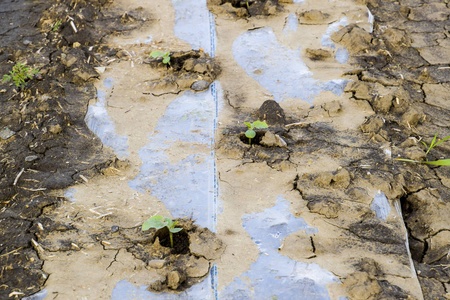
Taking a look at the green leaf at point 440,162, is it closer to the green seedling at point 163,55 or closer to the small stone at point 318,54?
the small stone at point 318,54

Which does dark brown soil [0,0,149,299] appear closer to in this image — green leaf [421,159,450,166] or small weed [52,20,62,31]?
small weed [52,20,62,31]

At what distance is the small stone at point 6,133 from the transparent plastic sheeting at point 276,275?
7.30ft

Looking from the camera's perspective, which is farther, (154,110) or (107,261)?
(154,110)

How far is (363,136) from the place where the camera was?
430 centimetres

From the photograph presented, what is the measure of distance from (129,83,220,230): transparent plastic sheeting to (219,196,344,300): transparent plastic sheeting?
1.26ft

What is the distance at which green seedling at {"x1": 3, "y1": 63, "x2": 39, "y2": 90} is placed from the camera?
486 cm

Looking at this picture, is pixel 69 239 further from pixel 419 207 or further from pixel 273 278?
pixel 419 207

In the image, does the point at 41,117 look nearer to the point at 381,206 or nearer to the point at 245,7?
the point at 245,7

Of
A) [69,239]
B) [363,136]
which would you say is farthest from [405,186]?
[69,239]

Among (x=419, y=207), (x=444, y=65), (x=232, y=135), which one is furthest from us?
(x=444, y=65)

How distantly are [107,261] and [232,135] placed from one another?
61.1 inches

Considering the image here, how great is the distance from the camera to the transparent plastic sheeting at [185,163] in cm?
369

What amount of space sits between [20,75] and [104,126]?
110 centimetres

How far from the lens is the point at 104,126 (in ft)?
14.7
